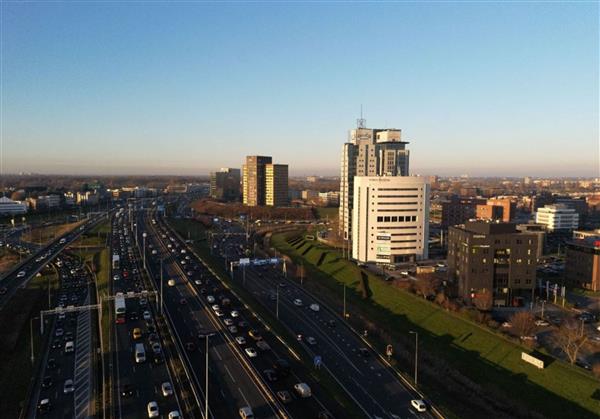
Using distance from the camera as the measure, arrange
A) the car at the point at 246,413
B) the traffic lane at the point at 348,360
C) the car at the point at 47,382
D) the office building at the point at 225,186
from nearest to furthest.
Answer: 1. the car at the point at 246,413
2. the traffic lane at the point at 348,360
3. the car at the point at 47,382
4. the office building at the point at 225,186

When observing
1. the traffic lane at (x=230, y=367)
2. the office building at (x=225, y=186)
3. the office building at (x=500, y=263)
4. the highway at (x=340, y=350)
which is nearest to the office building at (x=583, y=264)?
the office building at (x=500, y=263)

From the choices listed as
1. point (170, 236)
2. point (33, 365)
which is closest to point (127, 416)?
point (33, 365)

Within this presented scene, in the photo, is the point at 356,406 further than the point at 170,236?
No

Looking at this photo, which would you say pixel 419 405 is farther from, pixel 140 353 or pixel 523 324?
pixel 140 353

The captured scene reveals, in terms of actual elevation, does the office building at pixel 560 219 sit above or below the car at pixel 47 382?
above

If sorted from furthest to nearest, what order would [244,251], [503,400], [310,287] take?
[244,251] → [310,287] → [503,400]

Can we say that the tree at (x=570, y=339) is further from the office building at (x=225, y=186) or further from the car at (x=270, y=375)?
the office building at (x=225, y=186)

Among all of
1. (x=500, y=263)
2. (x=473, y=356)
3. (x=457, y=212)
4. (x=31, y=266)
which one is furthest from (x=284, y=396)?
(x=457, y=212)

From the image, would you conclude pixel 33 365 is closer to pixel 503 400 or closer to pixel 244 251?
pixel 503 400
